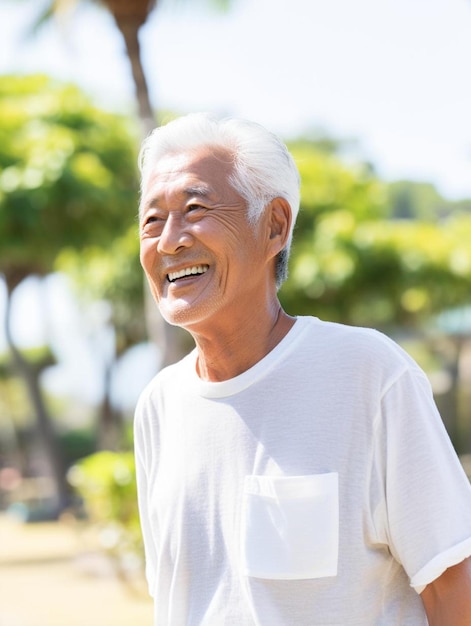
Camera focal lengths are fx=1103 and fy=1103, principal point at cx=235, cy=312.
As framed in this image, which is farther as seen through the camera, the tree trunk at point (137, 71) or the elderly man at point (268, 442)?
the tree trunk at point (137, 71)

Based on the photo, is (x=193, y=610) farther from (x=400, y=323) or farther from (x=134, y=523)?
(x=400, y=323)

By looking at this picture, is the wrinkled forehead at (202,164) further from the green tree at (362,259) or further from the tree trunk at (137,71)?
the green tree at (362,259)

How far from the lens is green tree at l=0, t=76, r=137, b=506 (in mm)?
15812

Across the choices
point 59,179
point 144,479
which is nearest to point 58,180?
point 59,179

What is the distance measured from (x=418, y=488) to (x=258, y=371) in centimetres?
34

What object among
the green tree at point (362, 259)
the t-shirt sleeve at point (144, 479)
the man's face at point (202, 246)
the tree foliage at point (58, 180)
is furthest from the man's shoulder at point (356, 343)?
the green tree at point (362, 259)

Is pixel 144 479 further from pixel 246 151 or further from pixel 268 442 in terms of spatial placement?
pixel 246 151

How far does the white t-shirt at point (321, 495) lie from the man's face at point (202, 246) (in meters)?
0.12

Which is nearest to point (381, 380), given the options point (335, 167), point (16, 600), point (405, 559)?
point (405, 559)

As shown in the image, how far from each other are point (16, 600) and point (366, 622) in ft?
33.4

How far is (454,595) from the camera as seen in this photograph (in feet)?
5.66

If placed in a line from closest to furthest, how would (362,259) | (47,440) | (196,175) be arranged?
(196,175), (47,440), (362,259)

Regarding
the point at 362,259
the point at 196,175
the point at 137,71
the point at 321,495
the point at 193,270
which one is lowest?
the point at 362,259

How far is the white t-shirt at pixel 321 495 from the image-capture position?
1.74 metres
